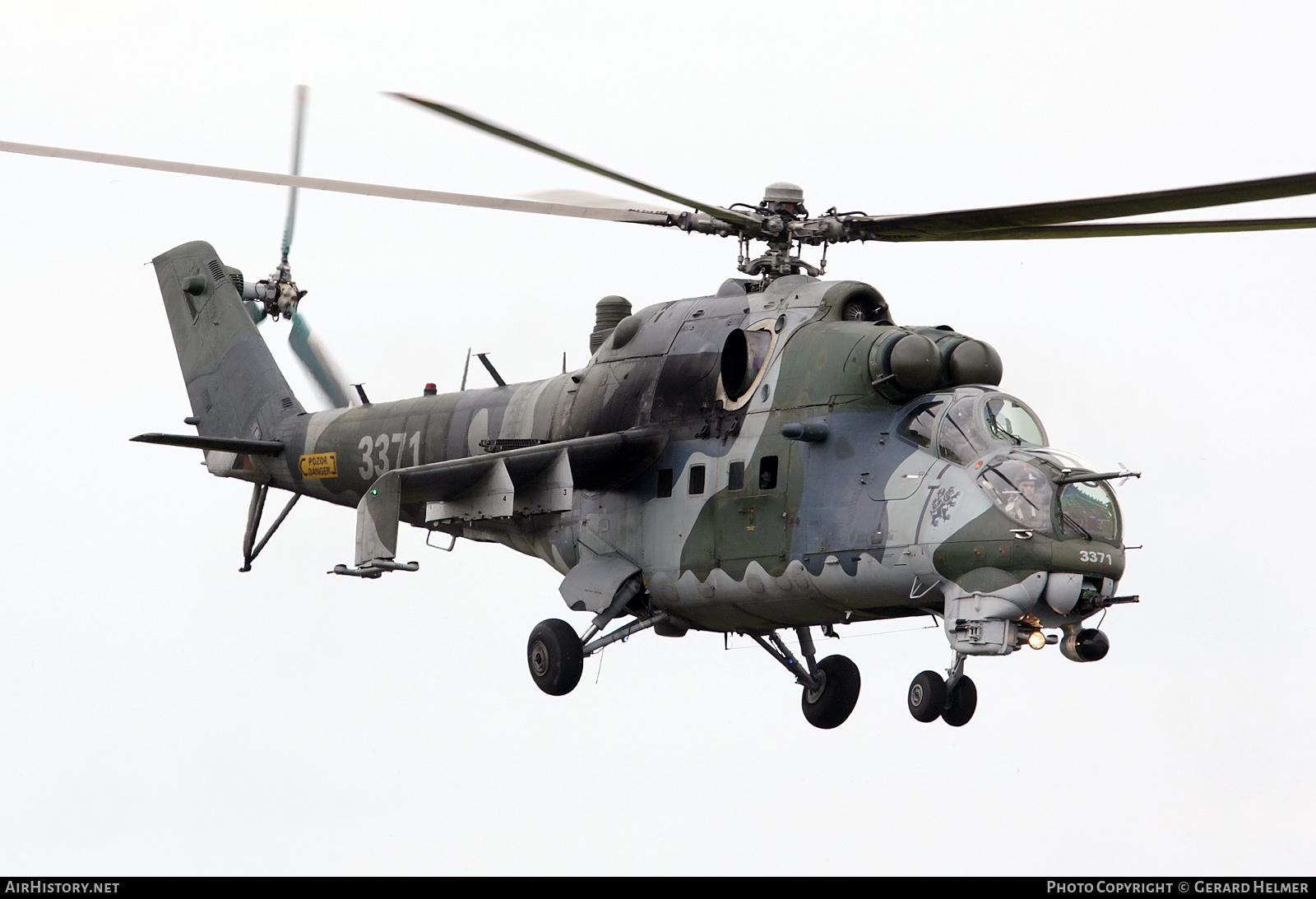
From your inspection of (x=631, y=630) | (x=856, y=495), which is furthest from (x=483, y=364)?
(x=856, y=495)

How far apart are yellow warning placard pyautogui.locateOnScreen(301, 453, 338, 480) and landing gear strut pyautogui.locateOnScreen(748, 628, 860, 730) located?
5.48 meters

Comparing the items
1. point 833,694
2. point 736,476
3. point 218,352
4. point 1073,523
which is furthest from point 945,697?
point 218,352

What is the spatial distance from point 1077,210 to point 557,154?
4383 millimetres

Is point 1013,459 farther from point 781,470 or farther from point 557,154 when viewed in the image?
point 557,154

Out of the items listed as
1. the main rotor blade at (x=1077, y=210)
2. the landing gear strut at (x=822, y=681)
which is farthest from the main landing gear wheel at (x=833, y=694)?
the main rotor blade at (x=1077, y=210)

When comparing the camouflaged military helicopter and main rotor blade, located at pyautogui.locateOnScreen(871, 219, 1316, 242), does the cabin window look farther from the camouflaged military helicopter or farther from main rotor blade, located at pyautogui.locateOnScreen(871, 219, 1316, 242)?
main rotor blade, located at pyautogui.locateOnScreen(871, 219, 1316, 242)

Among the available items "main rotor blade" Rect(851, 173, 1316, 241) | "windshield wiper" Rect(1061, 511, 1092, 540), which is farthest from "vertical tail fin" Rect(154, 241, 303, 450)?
"windshield wiper" Rect(1061, 511, 1092, 540)

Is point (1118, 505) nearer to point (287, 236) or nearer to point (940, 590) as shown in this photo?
point (940, 590)

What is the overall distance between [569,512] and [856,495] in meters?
3.84

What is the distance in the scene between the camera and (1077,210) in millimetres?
15516

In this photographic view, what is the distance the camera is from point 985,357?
1712 cm

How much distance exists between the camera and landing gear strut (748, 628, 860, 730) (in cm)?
1989

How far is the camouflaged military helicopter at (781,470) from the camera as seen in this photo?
15.8m

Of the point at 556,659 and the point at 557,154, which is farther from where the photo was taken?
the point at 556,659
